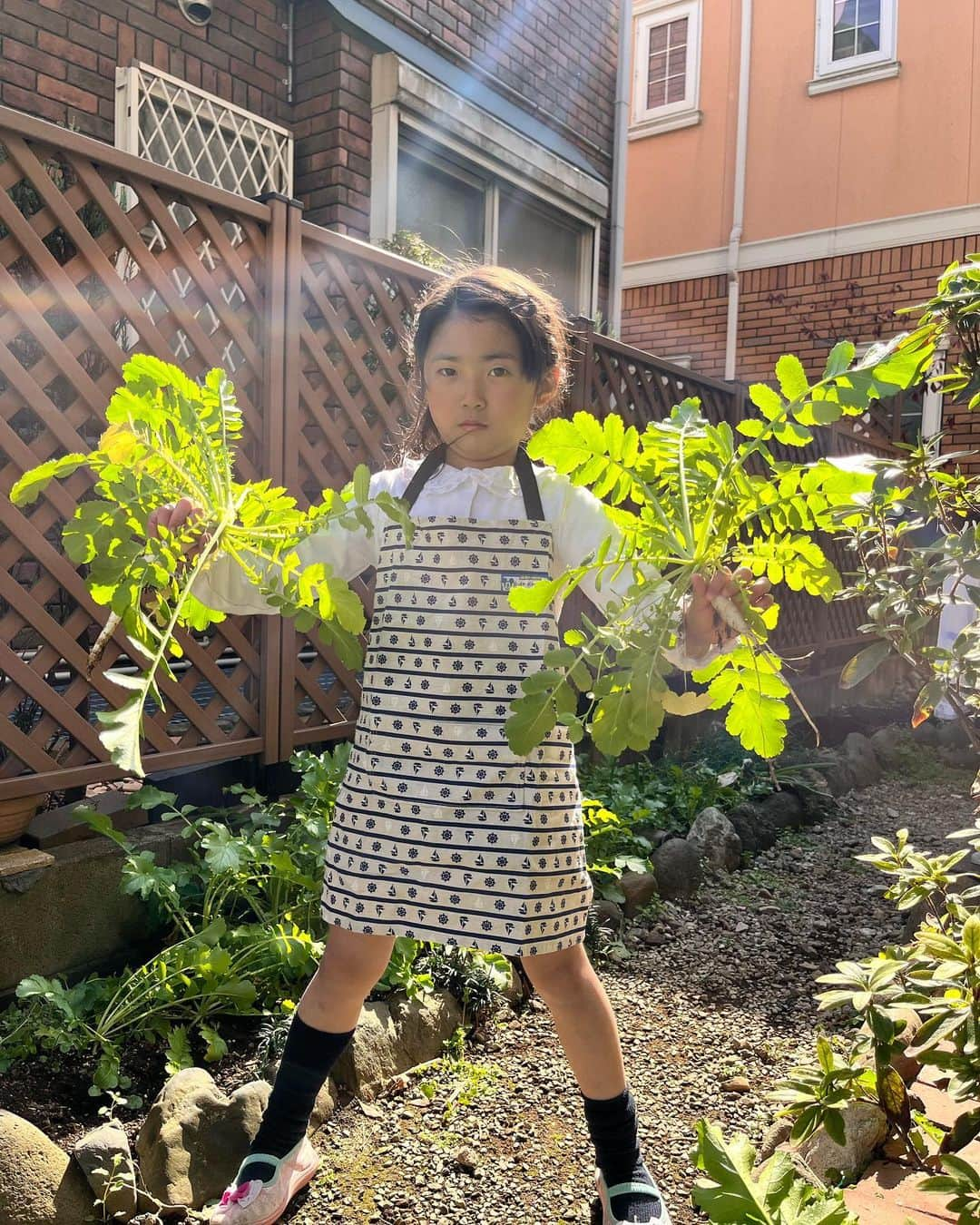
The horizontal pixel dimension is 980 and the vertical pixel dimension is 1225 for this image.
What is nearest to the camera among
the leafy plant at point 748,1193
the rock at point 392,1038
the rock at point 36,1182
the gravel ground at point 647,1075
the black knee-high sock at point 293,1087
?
the leafy plant at point 748,1193


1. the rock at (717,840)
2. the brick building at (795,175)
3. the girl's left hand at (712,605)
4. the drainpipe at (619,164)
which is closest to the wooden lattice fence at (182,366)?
the rock at (717,840)

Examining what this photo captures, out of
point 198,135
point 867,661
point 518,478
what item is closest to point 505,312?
point 518,478

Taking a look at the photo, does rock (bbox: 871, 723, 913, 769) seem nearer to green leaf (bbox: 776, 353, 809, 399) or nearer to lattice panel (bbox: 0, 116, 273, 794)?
lattice panel (bbox: 0, 116, 273, 794)

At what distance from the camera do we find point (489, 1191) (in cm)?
191

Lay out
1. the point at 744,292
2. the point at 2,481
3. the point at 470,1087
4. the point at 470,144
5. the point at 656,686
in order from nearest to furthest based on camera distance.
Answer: the point at 656,686 → the point at 470,1087 → the point at 2,481 → the point at 470,144 → the point at 744,292

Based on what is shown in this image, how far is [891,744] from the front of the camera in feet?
19.4

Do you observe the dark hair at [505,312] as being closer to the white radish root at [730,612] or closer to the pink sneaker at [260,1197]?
the white radish root at [730,612]

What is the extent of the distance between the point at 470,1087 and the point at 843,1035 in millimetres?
954

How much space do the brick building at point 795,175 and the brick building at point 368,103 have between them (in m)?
2.70

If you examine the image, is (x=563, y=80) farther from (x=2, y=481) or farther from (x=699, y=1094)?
(x=699, y=1094)

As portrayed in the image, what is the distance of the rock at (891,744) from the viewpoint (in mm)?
5750

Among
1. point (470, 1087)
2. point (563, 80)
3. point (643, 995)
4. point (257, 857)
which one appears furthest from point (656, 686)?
point (563, 80)

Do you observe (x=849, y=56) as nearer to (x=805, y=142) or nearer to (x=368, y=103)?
(x=805, y=142)

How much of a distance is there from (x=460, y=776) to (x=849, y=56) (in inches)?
374
